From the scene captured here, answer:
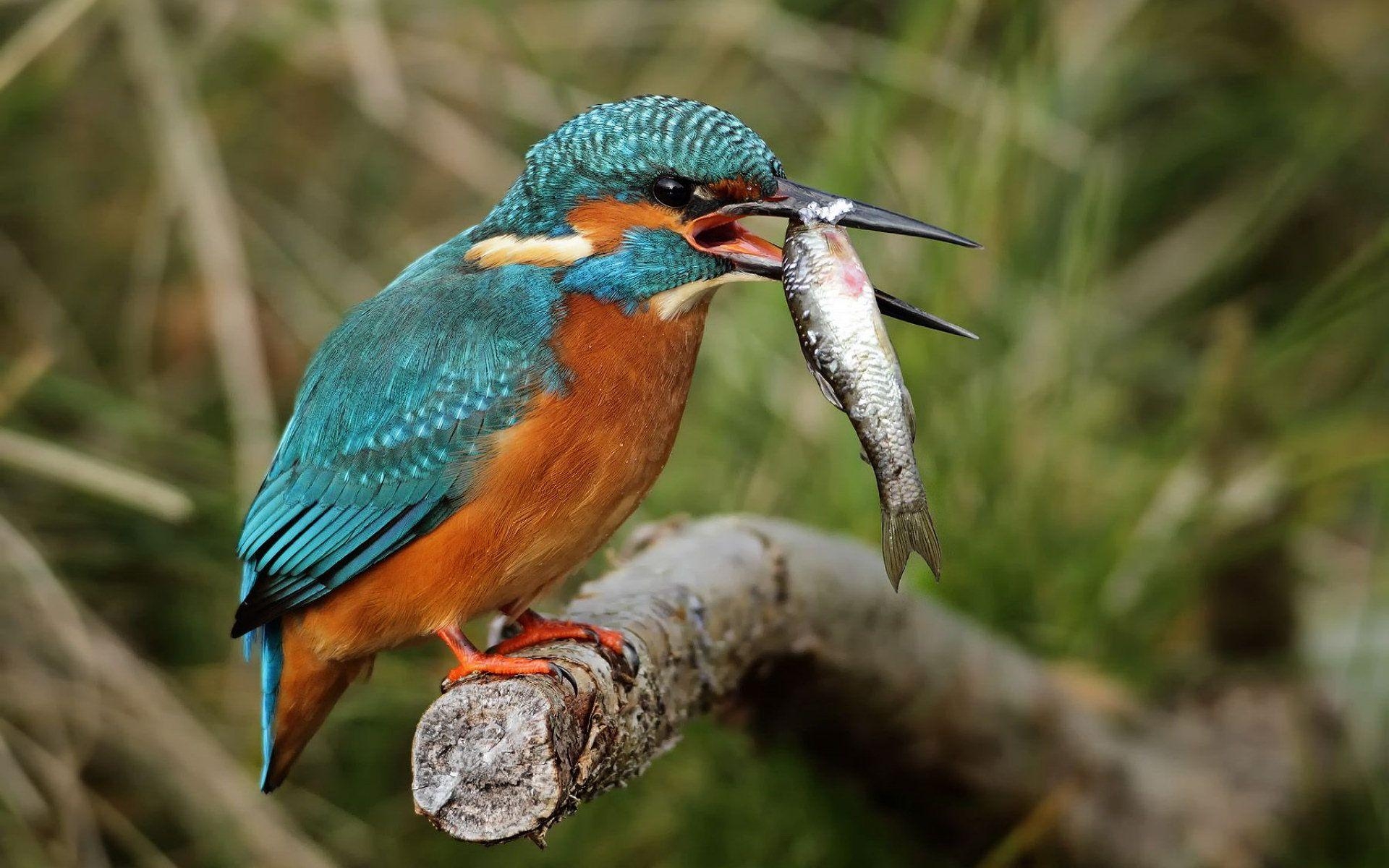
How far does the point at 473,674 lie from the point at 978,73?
2790mm

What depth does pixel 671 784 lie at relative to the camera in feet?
9.29

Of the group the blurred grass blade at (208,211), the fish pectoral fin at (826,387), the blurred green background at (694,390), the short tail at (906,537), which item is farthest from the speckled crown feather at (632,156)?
the blurred grass blade at (208,211)

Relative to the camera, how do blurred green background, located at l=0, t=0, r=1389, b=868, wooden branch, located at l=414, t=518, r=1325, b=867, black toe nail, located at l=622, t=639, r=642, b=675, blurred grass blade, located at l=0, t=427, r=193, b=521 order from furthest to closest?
1. blurred green background, located at l=0, t=0, r=1389, b=868
2. blurred grass blade, located at l=0, t=427, r=193, b=521
3. black toe nail, located at l=622, t=639, r=642, b=675
4. wooden branch, located at l=414, t=518, r=1325, b=867

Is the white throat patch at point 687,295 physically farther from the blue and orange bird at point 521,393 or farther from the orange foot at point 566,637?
the orange foot at point 566,637

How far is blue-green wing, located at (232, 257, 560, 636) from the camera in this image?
6.41ft

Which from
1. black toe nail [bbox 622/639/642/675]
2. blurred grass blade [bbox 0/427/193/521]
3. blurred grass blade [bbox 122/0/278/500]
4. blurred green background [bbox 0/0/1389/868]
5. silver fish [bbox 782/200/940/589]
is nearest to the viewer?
silver fish [bbox 782/200/940/589]

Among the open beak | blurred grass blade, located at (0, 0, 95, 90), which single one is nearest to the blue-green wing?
the open beak

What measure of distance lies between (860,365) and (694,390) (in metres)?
2.05

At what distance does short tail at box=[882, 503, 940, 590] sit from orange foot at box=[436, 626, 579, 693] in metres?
0.37

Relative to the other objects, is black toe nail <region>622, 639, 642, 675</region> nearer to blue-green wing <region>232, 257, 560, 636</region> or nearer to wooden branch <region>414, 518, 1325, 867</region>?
wooden branch <region>414, 518, 1325, 867</region>

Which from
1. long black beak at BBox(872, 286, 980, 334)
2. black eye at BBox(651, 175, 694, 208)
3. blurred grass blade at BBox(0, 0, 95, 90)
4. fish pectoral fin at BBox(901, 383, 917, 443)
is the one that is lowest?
fish pectoral fin at BBox(901, 383, 917, 443)

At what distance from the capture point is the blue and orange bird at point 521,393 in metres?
1.91

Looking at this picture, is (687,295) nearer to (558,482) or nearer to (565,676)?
(558,482)

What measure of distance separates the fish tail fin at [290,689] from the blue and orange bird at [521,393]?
0.5 inches
